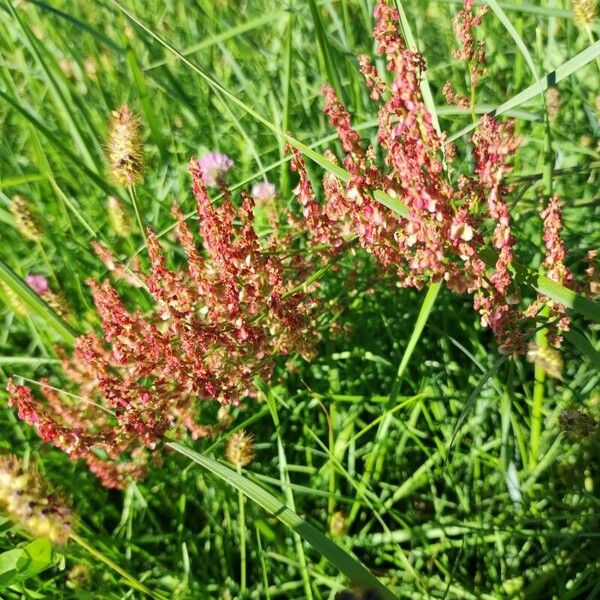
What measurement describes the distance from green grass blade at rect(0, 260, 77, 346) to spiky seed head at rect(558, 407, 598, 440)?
1.03 meters

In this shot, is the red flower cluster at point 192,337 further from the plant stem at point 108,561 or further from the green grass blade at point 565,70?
the green grass blade at point 565,70

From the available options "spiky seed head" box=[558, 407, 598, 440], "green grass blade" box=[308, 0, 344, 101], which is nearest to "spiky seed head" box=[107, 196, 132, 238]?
"green grass blade" box=[308, 0, 344, 101]

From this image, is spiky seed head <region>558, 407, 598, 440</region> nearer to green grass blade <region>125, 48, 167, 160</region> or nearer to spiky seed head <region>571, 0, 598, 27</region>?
spiky seed head <region>571, 0, 598, 27</region>

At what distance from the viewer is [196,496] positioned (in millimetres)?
2162

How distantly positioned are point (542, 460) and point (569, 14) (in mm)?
1058

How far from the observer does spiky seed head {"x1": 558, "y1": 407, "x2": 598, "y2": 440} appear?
152 cm

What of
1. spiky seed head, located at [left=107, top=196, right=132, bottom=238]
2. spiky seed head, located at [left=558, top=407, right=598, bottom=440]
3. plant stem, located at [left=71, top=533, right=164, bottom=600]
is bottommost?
spiky seed head, located at [left=558, top=407, right=598, bottom=440]

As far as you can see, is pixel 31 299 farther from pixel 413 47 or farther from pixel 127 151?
pixel 413 47

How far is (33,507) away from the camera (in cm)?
128

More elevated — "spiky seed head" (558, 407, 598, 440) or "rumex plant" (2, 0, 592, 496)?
"rumex plant" (2, 0, 592, 496)

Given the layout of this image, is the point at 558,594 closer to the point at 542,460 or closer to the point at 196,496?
the point at 542,460

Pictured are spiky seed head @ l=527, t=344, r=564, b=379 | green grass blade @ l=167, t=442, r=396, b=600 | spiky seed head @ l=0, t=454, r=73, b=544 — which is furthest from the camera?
spiky seed head @ l=527, t=344, r=564, b=379

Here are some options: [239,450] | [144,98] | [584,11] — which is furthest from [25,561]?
[584,11]

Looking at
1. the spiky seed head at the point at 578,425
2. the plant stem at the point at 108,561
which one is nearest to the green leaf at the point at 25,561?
the plant stem at the point at 108,561
